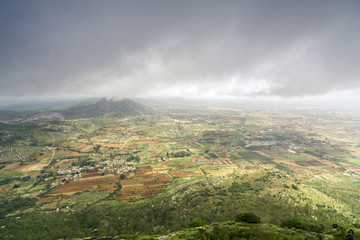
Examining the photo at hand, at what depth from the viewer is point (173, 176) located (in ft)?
333

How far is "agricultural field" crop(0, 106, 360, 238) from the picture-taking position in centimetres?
6438

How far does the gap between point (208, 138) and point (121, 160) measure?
399 ft

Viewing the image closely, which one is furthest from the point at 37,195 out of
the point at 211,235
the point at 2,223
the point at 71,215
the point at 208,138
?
the point at 208,138

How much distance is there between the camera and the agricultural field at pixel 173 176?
64.4 m

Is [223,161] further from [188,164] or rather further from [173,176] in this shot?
[173,176]

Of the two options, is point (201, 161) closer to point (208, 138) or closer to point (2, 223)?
point (208, 138)

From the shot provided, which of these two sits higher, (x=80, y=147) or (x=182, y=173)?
(x=80, y=147)

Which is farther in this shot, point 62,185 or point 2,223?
point 62,185

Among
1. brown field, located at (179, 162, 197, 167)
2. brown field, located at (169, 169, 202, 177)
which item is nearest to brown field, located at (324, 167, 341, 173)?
brown field, located at (169, 169, 202, 177)

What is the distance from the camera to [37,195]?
7938 cm

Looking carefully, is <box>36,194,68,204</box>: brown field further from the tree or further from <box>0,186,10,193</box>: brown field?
the tree

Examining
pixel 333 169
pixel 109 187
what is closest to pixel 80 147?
pixel 109 187

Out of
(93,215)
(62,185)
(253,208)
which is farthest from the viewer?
(62,185)

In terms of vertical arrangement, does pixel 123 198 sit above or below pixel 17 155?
below
